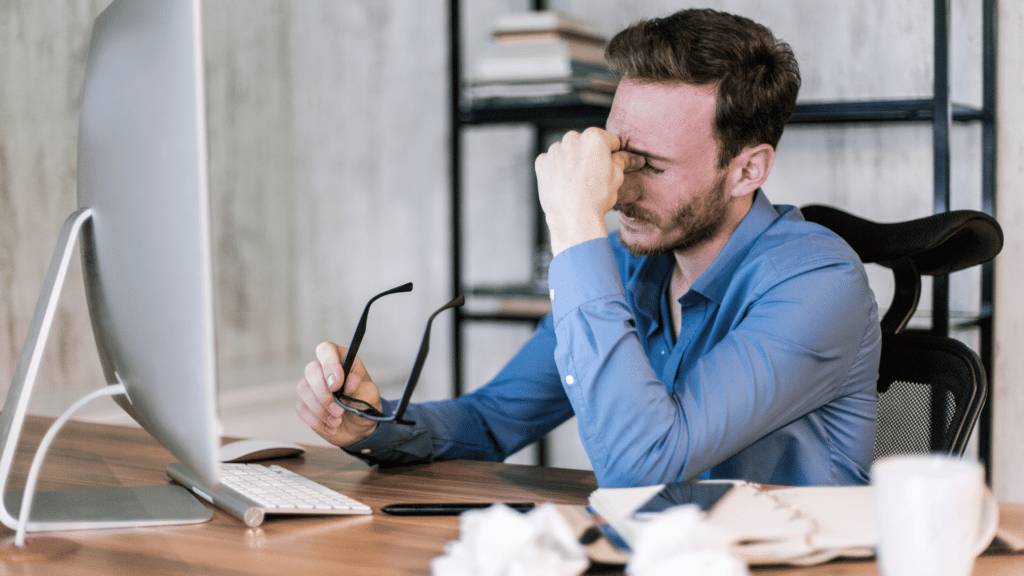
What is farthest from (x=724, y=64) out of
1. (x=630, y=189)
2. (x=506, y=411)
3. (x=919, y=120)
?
(x=919, y=120)

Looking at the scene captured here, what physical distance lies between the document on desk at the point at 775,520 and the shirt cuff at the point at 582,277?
1.07 feet

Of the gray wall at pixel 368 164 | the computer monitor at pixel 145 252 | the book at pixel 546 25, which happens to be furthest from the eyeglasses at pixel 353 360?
the book at pixel 546 25

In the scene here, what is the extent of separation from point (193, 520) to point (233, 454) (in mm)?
294

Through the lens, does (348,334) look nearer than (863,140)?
No

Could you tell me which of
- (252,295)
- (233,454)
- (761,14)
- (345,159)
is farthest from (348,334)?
(233,454)

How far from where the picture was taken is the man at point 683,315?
1.04 metres

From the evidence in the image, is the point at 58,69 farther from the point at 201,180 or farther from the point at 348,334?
the point at 201,180

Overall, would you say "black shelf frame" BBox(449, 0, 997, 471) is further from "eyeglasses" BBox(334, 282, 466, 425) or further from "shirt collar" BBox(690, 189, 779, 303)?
"eyeglasses" BBox(334, 282, 466, 425)

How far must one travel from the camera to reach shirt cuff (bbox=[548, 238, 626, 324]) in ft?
3.59

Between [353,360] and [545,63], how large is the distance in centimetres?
130

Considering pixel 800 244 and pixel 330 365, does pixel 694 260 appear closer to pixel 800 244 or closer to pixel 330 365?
pixel 800 244

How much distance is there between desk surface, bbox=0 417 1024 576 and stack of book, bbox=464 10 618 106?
1.26 metres

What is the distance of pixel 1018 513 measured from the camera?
0.88 metres

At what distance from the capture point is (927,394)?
1.26 meters
